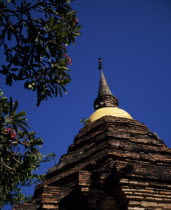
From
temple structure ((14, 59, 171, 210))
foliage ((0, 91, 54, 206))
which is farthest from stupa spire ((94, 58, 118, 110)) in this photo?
foliage ((0, 91, 54, 206))

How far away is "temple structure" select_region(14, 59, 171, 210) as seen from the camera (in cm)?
435

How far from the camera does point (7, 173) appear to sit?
14.5ft

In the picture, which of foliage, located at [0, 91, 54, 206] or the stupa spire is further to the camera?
the stupa spire

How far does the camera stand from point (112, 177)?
4719 mm

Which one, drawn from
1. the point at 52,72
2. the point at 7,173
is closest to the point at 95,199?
the point at 7,173

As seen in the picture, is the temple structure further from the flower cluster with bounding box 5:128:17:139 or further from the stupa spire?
the stupa spire

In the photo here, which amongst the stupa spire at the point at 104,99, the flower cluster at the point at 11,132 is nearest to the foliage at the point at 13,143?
the flower cluster at the point at 11,132

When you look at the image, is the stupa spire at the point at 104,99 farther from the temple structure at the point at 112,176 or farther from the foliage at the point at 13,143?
the foliage at the point at 13,143

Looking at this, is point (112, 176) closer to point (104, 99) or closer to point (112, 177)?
point (112, 177)

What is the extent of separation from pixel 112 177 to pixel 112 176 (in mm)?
20

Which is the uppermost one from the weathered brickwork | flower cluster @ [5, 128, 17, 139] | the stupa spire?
the stupa spire

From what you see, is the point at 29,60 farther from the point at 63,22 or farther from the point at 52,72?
the point at 63,22

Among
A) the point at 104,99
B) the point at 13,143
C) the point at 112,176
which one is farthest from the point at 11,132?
the point at 104,99

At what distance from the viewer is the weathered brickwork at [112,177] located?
14.3ft
